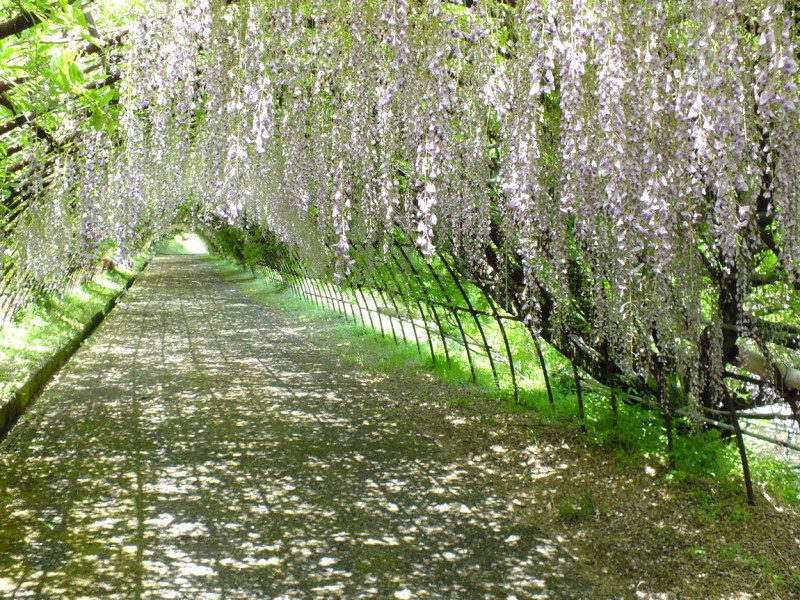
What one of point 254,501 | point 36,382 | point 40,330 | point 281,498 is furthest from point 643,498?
point 40,330

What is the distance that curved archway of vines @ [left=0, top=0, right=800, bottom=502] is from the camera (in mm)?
2258

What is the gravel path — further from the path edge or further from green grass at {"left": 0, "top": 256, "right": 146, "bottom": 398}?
green grass at {"left": 0, "top": 256, "right": 146, "bottom": 398}

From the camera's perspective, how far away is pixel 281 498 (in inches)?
169

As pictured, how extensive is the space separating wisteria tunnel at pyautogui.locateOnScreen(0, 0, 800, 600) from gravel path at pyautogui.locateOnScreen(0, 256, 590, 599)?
0.08 feet

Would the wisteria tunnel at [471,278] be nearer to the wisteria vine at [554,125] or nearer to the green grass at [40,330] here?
the wisteria vine at [554,125]

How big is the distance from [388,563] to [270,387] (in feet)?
14.6

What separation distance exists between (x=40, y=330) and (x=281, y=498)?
756cm

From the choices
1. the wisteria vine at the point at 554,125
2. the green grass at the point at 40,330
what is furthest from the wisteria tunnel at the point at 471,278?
the green grass at the point at 40,330

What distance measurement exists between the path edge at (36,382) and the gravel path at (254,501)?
0.14 meters

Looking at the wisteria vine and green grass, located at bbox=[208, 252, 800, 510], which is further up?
the wisteria vine

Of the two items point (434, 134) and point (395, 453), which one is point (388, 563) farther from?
point (434, 134)

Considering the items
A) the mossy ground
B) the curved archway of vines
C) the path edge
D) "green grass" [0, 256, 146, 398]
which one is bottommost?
the mossy ground

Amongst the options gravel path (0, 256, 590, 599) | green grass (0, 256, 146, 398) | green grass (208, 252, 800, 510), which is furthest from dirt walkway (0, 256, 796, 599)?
green grass (0, 256, 146, 398)

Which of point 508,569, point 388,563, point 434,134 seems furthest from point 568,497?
point 434,134
